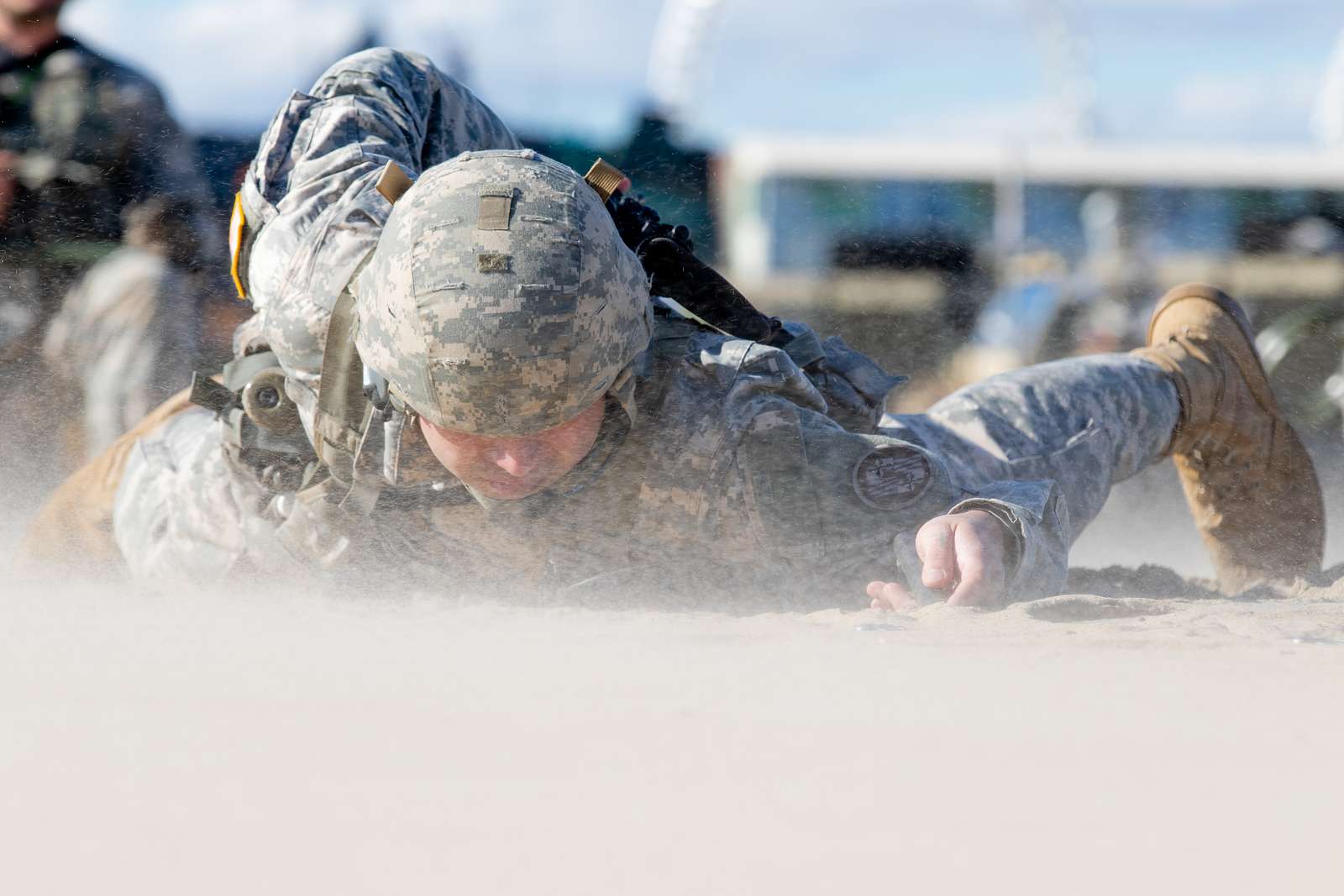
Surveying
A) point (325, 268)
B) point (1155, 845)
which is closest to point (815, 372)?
point (325, 268)

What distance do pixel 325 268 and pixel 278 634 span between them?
1.95 ft

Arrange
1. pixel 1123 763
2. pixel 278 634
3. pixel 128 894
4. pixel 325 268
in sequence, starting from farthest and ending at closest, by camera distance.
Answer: pixel 325 268
pixel 278 634
pixel 1123 763
pixel 128 894

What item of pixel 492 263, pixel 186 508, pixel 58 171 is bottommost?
pixel 186 508

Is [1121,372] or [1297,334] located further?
[1297,334]

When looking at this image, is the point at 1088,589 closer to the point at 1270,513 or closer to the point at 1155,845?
the point at 1270,513

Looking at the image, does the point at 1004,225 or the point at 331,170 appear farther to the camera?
the point at 1004,225

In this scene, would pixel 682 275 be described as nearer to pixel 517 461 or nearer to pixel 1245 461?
pixel 517 461

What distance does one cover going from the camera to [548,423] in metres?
2.04

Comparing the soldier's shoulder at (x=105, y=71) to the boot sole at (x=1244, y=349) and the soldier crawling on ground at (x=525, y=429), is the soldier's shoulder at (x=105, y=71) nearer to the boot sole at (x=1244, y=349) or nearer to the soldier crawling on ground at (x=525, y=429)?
the soldier crawling on ground at (x=525, y=429)

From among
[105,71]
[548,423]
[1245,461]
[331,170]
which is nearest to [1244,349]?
[1245,461]

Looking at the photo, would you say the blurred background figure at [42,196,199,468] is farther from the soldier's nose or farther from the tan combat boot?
the tan combat boot

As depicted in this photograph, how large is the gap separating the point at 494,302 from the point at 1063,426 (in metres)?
1.32

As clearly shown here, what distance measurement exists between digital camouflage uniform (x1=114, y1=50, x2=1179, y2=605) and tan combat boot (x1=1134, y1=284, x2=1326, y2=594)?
781mm

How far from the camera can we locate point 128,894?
3.72ft
